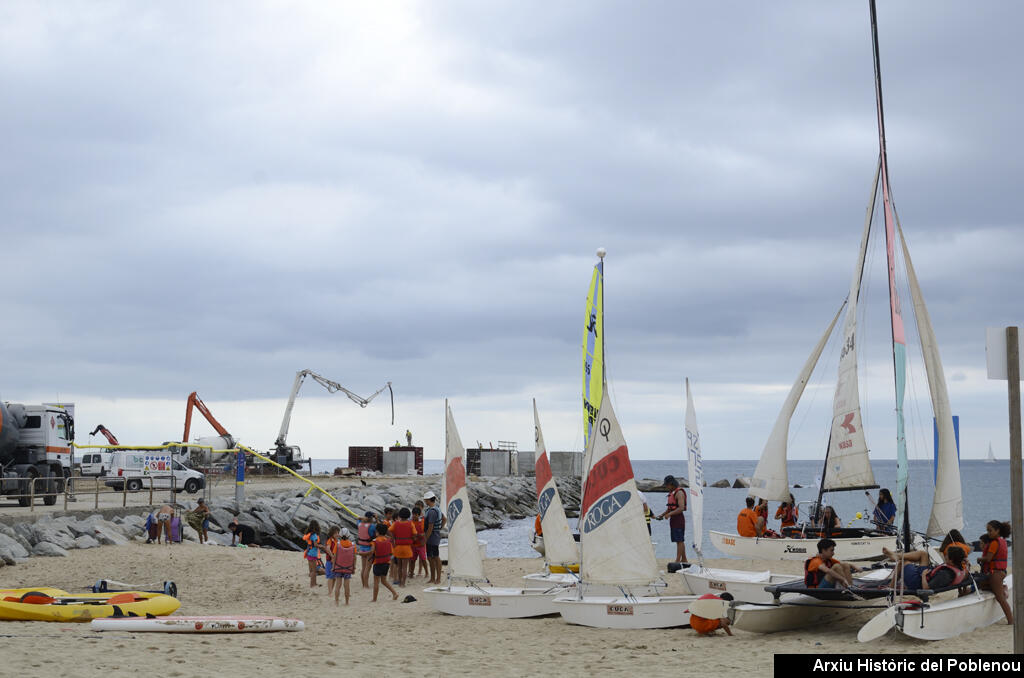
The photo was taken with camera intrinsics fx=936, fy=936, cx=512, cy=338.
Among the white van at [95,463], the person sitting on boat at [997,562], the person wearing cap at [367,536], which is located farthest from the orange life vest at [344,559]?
the white van at [95,463]

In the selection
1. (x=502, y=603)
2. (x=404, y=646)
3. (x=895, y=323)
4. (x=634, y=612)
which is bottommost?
(x=404, y=646)

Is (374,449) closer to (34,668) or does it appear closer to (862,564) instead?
(862,564)

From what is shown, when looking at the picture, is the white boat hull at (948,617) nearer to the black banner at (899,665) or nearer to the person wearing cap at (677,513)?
the black banner at (899,665)

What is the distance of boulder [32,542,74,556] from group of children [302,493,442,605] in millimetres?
6216

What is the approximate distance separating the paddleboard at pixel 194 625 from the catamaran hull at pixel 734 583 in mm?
6472

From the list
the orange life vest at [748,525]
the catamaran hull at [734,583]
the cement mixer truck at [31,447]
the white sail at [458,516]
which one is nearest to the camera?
the catamaran hull at [734,583]

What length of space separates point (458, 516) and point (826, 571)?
6303mm

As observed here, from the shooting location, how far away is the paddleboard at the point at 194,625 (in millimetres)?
12875

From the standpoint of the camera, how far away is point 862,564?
20094mm

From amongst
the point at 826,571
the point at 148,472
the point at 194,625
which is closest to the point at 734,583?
the point at 826,571

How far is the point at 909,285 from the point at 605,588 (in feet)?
25.1

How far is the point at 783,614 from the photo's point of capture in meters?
12.8

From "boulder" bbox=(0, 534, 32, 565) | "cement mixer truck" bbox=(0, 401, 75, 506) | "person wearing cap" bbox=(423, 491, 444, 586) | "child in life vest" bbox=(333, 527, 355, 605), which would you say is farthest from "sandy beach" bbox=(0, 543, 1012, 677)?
"cement mixer truck" bbox=(0, 401, 75, 506)

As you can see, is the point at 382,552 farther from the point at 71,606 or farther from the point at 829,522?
the point at 829,522
